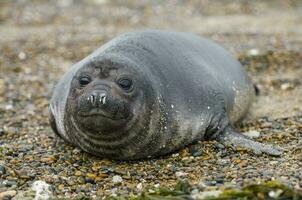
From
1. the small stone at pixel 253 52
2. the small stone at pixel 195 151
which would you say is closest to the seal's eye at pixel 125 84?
the small stone at pixel 195 151

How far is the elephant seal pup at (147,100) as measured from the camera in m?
4.05

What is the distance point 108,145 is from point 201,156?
0.69m

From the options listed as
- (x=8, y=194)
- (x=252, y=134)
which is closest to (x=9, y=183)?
(x=8, y=194)

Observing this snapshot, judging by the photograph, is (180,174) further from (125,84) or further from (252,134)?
(252,134)

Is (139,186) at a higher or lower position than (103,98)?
lower

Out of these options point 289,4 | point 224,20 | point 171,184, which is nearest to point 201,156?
point 171,184

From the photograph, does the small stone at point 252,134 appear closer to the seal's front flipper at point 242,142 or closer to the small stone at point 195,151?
the seal's front flipper at point 242,142

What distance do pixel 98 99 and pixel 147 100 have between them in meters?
0.44

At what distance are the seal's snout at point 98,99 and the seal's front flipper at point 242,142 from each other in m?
1.16

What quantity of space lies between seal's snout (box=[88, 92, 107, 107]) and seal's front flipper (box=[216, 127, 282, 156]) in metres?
1.16

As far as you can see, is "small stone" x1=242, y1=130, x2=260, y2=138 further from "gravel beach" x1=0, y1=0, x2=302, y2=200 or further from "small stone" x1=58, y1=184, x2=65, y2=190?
"small stone" x1=58, y1=184, x2=65, y2=190

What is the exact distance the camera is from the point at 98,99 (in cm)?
392

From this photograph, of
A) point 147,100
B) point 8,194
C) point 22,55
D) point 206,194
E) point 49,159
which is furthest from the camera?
point 22,55

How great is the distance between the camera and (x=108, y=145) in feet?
13.9
